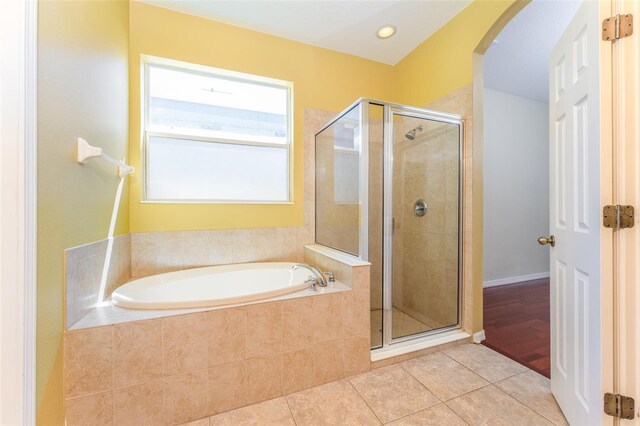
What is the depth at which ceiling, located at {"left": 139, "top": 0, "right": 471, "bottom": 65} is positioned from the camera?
2008 mm

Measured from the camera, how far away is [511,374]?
1.59 m

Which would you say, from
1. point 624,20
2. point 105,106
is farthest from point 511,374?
point 105,106

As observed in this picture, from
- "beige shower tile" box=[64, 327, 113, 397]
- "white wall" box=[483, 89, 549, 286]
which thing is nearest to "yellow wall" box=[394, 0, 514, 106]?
"white wall" box=[483, 89, 549, 286]

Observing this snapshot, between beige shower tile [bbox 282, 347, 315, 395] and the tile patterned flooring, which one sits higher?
beige shower tile [bbox 282, 347, 315, 395]

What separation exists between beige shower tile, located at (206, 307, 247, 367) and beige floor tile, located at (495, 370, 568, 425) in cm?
153

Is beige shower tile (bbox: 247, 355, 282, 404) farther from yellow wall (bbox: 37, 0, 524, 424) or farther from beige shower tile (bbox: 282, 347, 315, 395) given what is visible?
yellow wall (bbox: 37, 0, 524, 424)

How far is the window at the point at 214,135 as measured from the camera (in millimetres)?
2107

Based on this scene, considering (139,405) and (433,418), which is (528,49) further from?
(139,405)

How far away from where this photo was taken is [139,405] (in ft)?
3.92

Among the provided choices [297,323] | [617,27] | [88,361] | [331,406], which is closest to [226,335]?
[297,323]

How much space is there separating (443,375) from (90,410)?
6.13ft

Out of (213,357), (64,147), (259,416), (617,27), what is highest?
(617,27)

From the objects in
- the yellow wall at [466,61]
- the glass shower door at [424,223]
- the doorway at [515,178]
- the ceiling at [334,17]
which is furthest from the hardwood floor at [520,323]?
the ceiling at [334,17]

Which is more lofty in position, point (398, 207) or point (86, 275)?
point (398, 207)
